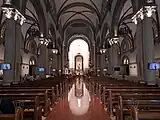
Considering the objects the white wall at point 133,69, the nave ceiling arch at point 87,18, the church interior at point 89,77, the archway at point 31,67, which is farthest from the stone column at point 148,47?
the archway at point 31,67

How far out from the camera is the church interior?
4920mm

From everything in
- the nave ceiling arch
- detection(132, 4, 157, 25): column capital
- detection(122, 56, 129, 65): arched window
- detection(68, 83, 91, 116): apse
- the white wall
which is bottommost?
detection(68, 83, 91, 116): apse

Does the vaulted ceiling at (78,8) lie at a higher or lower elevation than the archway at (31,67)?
higher

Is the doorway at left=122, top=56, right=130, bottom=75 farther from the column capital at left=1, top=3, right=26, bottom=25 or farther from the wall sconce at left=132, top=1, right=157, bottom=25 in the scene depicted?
the column capital at left=1, top=3, right=26, bottom=25

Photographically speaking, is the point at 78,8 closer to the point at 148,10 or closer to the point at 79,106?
the point at 148,10

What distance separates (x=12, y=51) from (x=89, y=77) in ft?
43.2

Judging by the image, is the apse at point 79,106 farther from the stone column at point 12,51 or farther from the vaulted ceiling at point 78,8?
the vaulted ceiling at point 78,8

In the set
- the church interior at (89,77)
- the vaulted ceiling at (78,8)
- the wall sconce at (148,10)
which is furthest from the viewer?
the vaulted ceiling at (78,8)

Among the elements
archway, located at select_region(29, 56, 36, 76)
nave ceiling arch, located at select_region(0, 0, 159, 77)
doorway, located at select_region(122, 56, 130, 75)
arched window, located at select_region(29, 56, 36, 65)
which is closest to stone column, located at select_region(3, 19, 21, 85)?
nave ceiling arch, located at select_region(0, 0, 159, 77)

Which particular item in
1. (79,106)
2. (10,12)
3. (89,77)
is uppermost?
(10,12)

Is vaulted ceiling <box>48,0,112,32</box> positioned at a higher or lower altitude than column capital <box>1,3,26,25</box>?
higher

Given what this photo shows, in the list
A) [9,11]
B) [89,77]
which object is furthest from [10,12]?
[89,77]

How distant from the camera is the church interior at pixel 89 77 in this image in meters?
4.92

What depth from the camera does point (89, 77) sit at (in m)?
22.7
